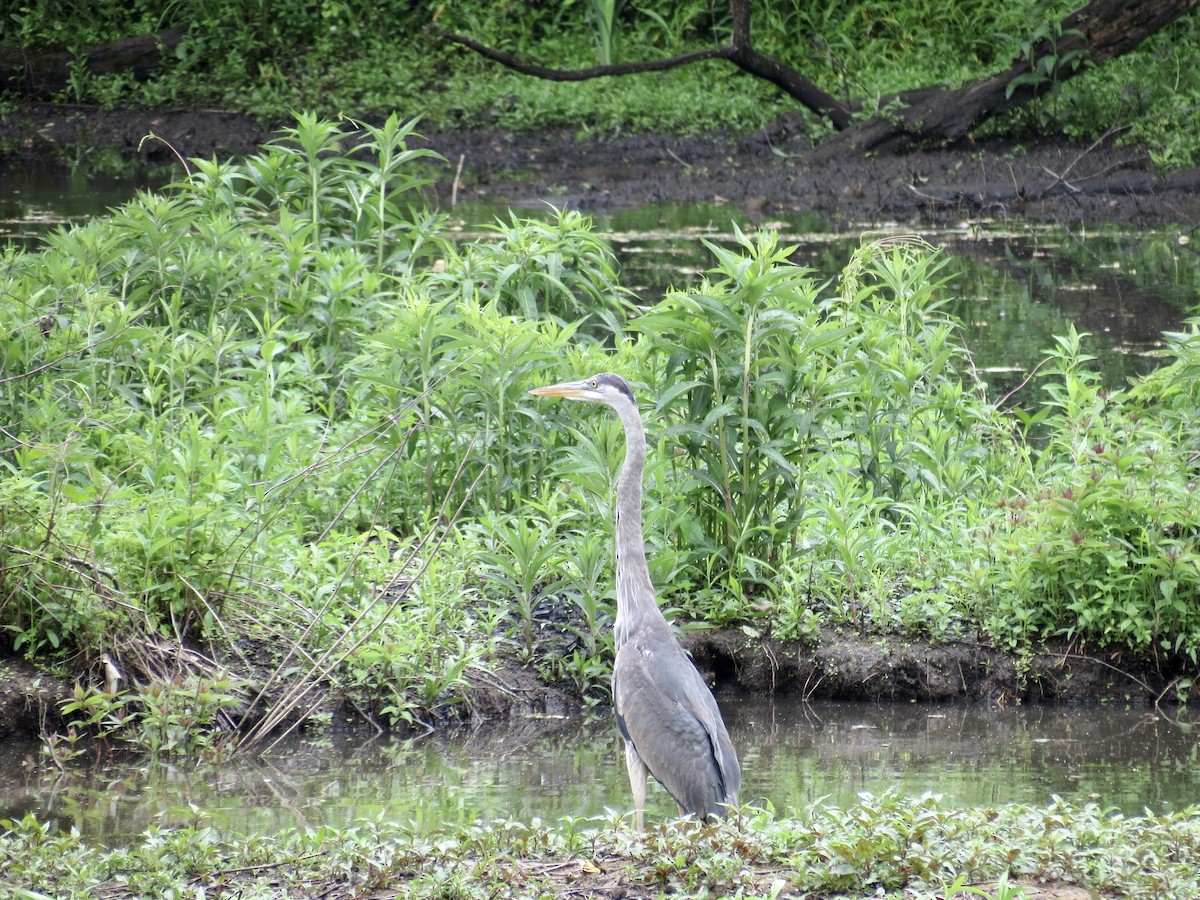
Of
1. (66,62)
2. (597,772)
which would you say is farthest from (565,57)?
(597,772)

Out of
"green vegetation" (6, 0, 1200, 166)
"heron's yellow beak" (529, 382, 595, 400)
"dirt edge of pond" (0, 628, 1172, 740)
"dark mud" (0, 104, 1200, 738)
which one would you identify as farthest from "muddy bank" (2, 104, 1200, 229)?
"heron's yellow beak" (529, 382, 595, 400)

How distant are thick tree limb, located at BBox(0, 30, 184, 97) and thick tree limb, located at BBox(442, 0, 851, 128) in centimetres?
617

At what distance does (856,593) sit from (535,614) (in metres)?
1.45

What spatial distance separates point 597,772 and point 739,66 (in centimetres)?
1298

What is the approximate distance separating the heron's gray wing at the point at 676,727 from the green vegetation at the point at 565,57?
1342cm

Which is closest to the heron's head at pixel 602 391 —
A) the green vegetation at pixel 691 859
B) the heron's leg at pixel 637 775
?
the heron's leg at pixel 637 775

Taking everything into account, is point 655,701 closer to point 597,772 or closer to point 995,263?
point 597,772

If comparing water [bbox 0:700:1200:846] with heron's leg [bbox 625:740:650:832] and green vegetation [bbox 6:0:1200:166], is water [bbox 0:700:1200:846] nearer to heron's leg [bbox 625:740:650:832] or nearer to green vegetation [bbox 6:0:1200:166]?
heron's leg [bbox 625:740:650:832]

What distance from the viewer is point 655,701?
485cm

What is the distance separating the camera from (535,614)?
6590 mm

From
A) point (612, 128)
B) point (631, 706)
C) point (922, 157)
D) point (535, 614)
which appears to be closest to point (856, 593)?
point (535, 614)

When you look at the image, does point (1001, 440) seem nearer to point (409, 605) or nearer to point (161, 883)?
point (409, 605)

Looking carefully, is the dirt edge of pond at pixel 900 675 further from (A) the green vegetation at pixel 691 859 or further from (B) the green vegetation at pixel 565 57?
(B) the green vegetation at pixel 565 57

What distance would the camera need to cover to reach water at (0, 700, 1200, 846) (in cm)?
517
